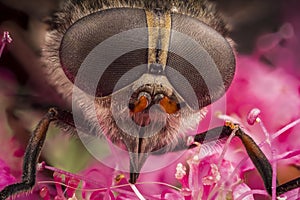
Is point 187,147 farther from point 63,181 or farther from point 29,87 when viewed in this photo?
point 29,87

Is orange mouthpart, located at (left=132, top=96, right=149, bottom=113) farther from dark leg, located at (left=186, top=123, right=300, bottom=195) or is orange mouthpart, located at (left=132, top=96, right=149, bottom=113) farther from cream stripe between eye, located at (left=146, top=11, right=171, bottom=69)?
dark leg, located at (left=186, top=123, right=300, bottom=195)

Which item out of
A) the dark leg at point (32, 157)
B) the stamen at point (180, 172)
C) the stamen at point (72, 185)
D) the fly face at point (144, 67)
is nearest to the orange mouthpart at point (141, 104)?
the fly face at point (144, 67)

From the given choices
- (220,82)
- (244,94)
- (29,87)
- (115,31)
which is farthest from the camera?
(244,94)

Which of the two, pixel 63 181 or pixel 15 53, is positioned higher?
pixel 15 53

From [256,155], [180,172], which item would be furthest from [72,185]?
[256,155]

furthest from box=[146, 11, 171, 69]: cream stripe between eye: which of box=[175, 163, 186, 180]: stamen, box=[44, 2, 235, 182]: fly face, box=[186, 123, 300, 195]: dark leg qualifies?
box=[175, 163, 186, 180]: stamen

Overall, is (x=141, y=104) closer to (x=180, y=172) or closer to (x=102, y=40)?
(x=102, y=40)

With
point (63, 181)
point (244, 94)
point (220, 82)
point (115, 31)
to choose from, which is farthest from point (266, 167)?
point (244, 94)
